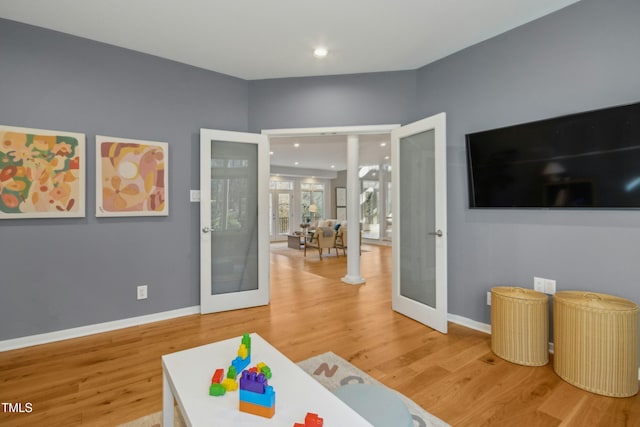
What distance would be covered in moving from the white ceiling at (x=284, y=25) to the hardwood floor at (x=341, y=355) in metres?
2.70

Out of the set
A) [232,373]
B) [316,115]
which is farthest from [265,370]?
[316,115]

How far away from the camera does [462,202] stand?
3.02 metres

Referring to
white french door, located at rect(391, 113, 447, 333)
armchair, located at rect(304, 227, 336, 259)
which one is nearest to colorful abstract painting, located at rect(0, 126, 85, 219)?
white french door, located at rect(391, 113, 447, 333)

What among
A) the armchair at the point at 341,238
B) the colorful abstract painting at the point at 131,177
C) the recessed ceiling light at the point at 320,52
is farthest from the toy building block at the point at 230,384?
the armchair at the point at 341,238

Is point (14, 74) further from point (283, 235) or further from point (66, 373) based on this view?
point (283, 235)

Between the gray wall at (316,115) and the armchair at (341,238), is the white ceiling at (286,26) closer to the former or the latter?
the gray wall at (316,115)

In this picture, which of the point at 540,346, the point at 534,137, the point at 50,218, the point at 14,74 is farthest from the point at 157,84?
the point at 540,346

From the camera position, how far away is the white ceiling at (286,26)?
7.74 feet

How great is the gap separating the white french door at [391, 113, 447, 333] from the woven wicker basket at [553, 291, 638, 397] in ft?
3.06

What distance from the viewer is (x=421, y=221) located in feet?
10.5

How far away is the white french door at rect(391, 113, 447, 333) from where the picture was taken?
2842mm

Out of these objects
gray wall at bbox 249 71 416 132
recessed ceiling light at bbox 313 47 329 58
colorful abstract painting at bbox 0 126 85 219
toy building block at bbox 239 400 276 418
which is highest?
recessed ceiling light at bbox 313 47 329 58

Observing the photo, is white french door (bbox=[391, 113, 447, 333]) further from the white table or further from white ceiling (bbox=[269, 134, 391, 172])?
white ceiling (bbox=[269, 134, 391, 172])

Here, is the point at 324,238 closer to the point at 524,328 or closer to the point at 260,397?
the point at 524,328
